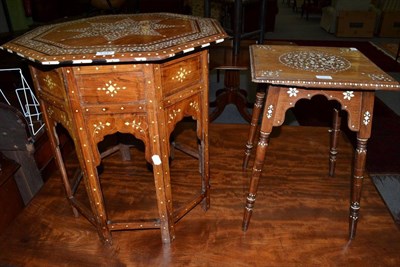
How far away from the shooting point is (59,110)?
114 centimetres

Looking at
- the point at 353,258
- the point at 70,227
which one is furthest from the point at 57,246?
the point at 353,258

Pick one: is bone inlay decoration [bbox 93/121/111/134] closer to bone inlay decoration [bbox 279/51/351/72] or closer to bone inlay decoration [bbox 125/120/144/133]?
bone inlay decoration [bbox 125/120/144/133]

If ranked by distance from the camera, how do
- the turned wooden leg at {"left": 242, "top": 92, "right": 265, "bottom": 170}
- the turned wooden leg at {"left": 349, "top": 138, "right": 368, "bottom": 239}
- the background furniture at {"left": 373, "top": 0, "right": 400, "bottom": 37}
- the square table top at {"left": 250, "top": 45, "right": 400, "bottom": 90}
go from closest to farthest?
the square table top at {"left": 250, "top": 45, "right": 400, "bottom": 90} → the turned wooden leg at {"left": 349, "top": 138, "right": 368, "bottom": 239} → the turned wooden leg at {"left": 242, "top": 92, "right": 265, "bottom": 170} → the background furniture at {"left": 373, "top": 0, "right": 400, "bottom": 37}

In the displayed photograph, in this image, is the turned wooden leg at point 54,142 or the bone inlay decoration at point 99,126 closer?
the bone inlay decoration at point 99,126

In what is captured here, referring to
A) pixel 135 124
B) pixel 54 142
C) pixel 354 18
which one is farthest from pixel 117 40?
→ pixel 354 18

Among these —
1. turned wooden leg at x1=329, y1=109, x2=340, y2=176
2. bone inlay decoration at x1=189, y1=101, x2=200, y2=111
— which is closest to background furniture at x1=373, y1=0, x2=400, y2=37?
turned wooden leg at x1=329, y1=109, x2=340, y2=176

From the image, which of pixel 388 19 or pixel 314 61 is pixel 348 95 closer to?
pixel 314 61

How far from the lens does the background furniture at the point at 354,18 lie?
19.1 ft

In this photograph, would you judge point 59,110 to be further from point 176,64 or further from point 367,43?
point 367,43

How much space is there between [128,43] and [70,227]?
2.90ft

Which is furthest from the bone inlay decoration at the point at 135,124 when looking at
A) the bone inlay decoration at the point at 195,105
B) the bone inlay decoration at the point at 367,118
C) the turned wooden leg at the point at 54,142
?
the bone inlay decoration at the point at 367,118

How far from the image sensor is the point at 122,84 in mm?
1036

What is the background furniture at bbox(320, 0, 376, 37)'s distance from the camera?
19.1 ft

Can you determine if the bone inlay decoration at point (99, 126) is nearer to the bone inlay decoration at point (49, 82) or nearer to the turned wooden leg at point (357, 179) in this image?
the bone inlay decoration at point (49, 82)
